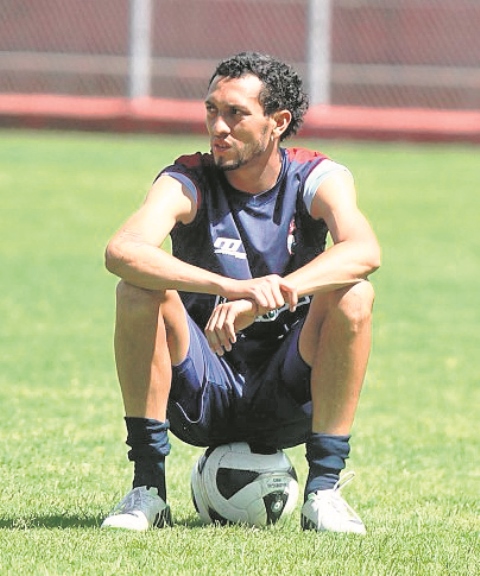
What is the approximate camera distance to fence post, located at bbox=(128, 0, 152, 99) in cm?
2241

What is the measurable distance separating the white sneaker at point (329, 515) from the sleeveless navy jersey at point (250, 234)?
605mm

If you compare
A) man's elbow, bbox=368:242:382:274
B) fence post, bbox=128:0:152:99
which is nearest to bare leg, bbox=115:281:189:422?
man's elbow, bbox=368:242:382:274

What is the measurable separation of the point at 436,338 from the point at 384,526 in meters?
5.20

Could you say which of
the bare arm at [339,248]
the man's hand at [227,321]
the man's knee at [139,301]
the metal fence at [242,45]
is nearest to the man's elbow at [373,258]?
the bare arm at [339,248]

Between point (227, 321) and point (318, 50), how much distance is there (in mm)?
18045

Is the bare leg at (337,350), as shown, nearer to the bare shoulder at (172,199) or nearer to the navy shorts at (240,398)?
the navy shorts at (240,398)

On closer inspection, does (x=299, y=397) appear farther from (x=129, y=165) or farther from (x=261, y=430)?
(x=129, y=165)

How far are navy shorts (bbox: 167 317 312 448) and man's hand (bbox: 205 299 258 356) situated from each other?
311 millimetres

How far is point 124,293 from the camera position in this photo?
199 inches

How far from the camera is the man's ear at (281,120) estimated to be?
5.48 metres

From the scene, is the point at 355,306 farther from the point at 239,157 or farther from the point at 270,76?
the point at 270,76

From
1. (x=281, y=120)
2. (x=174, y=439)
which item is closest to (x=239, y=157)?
(x=281, y=120)

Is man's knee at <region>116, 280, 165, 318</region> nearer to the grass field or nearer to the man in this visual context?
the man

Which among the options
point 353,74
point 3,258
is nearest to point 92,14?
point 353,74
